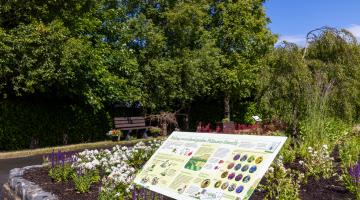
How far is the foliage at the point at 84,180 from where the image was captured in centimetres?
603

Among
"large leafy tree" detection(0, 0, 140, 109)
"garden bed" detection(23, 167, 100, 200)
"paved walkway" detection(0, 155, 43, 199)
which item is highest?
"large leafy tree" detection(0, 0, 140, 109)

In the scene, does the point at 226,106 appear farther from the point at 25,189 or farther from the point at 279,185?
the point at 279,185

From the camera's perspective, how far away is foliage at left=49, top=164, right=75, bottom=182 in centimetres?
680

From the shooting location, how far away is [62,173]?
270 inches

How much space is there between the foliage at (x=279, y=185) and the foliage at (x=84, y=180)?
2199mm

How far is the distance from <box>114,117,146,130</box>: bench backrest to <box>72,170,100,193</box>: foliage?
37.0 feet

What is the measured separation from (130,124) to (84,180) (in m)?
12.2

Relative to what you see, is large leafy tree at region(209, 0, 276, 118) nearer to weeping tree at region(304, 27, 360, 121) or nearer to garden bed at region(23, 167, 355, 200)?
weeping tree at region(304, 27, 360, 121)

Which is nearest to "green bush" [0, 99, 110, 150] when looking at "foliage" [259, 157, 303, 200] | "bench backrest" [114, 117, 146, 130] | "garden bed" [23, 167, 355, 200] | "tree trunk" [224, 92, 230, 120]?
"bench backrest" [114, 117, 146, 130]

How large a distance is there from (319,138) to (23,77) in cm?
852

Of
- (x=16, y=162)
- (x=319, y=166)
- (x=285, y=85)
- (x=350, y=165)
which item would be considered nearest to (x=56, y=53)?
(x=16, y=162)

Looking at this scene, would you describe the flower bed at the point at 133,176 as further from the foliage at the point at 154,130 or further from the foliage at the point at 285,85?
the foliage at the point at 154,130

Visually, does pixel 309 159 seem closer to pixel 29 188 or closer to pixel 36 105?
pixel 29 188

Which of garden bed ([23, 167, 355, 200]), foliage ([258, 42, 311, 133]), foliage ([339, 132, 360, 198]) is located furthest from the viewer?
foliage ([258, 42, 311, 133])
